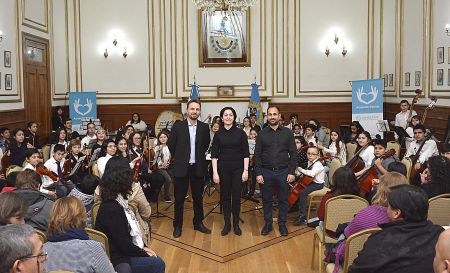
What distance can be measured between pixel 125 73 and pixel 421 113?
6.71 meters

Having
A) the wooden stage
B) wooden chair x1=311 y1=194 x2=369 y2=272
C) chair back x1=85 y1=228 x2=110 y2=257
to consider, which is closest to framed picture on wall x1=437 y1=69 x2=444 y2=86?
the wooden stage

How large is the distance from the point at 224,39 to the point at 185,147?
6657 mm

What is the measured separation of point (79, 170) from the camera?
6.61m

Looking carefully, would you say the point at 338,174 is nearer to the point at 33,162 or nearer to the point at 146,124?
the point at 33,162

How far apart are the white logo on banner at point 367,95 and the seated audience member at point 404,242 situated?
8159 millimetres

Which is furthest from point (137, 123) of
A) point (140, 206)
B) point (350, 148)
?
point (140, 206)

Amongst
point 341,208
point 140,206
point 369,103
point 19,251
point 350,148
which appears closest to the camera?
point 19,251

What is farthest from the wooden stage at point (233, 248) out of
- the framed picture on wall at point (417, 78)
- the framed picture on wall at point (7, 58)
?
the framed picture on wall at point (417, 78)

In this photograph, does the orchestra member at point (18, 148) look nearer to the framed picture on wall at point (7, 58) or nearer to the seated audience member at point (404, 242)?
the framed picture on wall at point (7, 58)

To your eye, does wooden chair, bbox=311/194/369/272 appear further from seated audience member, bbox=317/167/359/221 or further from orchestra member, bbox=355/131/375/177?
orchestra member, bbox=355/131/375/177

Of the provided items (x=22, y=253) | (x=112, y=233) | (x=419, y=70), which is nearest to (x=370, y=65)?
(x=419, y=70)

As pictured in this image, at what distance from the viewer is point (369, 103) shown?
34.9 ft

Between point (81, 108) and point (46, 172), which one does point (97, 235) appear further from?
point (81, 108)

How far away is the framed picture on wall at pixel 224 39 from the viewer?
11.9 meters
